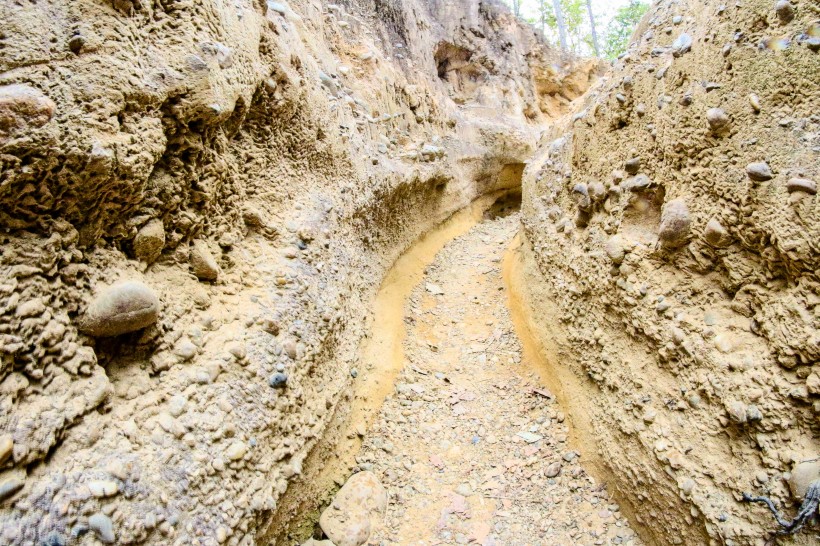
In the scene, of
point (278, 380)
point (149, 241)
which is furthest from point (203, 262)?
point (278, 380)

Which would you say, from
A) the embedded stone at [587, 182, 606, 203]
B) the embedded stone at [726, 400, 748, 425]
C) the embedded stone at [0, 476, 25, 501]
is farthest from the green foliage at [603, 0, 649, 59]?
the embedded stone at [0, 476, 25, 501]

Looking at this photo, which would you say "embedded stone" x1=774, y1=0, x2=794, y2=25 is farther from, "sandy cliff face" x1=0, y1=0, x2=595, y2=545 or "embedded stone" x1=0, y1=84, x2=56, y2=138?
"embedded stone" x1=0, y1=84, x2=56, y2=138

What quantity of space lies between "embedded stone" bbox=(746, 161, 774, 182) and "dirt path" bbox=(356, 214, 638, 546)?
160 cm

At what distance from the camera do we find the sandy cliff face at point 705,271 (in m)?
1.61

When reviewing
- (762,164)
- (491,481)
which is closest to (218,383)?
(491,481)

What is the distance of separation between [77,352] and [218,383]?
0.48 m

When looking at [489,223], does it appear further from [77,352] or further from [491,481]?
[77,352]

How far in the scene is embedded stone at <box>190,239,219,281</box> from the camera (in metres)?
1.88

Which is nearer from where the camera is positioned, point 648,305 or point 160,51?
point 160,51

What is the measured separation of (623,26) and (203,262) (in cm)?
1458

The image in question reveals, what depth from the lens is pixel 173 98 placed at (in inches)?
65.9

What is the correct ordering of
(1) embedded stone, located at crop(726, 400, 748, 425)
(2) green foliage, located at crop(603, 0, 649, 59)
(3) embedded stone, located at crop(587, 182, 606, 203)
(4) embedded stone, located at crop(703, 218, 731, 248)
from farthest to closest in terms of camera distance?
(2) green foliage, located at crop(603, 0, 649, 59) → (3) embedded stone, located at crop(587, 182, 606, 203) → (4) embedded stone, located at crop(703, 218, 731, 248) → (1) embedded stone, located at crop(726, 400, 748, 425)

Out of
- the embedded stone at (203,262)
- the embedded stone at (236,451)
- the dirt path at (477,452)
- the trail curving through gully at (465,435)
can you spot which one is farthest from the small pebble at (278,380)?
the dirt path at (477,452)

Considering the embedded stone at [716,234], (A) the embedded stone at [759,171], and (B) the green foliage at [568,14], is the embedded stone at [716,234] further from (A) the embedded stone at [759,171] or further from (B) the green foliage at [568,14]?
(B) the green foliage at [568,14]
